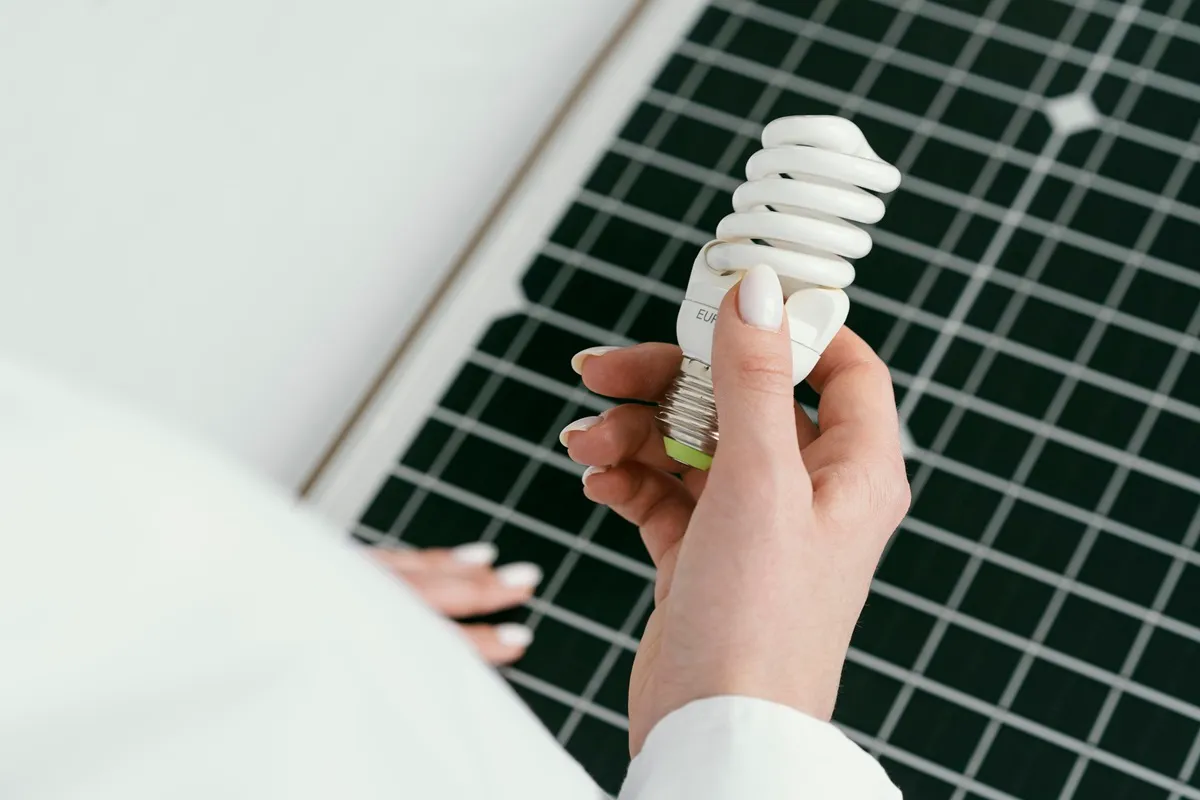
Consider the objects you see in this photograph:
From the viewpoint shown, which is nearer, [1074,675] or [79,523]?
[79,523]

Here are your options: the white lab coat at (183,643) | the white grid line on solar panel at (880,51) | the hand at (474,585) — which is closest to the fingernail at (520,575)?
the hand at (474,585)

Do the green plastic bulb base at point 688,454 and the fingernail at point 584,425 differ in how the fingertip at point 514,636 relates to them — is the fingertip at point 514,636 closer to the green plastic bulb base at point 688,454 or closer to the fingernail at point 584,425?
the fingernail at point 584,425

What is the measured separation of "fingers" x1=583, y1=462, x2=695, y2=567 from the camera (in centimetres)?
95

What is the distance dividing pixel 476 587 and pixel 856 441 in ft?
2.14

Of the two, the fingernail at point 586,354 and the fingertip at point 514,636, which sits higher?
the fingernail at point 586,354

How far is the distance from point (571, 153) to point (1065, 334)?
0.65m

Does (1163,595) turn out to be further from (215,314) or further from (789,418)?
(215,314)

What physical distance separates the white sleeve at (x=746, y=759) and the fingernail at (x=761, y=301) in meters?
0.21

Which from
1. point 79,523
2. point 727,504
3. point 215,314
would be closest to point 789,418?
point 727,504

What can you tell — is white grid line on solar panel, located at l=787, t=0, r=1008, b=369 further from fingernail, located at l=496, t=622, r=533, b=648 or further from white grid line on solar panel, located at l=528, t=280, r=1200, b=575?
fingernail, located at l=496, t=622, r=533, b=648

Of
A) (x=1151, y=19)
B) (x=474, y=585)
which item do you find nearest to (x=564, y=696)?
(x=474, y=585)

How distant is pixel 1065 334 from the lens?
4.71ft

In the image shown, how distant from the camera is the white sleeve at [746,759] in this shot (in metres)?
0.67

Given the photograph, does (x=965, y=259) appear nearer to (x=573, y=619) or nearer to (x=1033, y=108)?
(x=1033, y=108)
